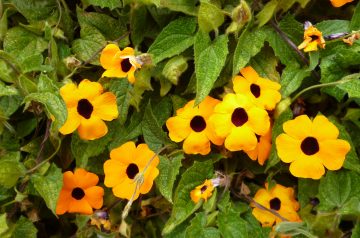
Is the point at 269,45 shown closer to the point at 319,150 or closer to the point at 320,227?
the point at 319,150

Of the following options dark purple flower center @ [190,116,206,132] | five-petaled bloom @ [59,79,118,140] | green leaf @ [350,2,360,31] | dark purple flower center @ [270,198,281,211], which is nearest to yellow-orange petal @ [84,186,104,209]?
five-petaled bloom @ [59,79,118,140]

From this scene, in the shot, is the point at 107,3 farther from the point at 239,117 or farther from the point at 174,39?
Result: the point at 239,117

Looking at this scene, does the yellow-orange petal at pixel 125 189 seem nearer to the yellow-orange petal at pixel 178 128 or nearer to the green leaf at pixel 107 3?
the yellow-orange petal at pixel 178 128

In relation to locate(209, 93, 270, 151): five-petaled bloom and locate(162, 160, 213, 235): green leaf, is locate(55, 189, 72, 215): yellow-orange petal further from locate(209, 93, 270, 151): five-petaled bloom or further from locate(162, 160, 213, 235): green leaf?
locate(209, 93, 270, 151): five-petaled bloom

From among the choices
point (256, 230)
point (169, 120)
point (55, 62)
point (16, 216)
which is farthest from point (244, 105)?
point (16, 216)

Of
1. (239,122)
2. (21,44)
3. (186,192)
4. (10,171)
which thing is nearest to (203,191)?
(186,192)
